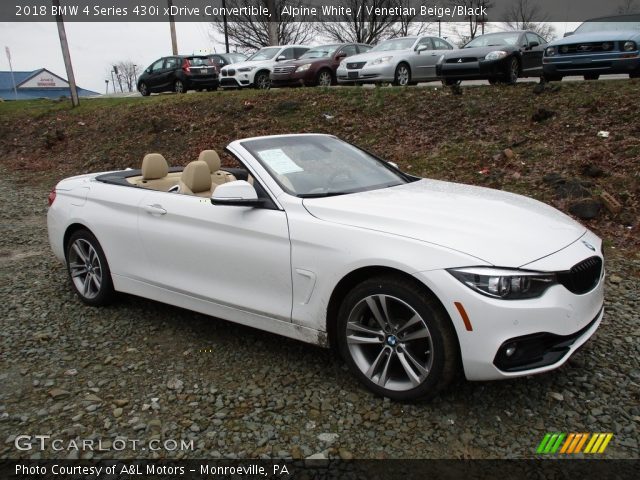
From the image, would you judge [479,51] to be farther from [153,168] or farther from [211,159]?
[153,168]

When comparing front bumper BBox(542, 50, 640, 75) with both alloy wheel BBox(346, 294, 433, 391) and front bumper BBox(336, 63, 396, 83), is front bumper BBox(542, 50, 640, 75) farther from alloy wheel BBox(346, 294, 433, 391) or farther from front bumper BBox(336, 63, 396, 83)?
alloy wheel BBox(346, 294, 433, 391)

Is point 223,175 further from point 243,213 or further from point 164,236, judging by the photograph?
point 243,213

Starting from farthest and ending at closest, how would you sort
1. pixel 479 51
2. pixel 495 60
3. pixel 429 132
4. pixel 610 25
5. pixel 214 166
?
pixel 479 51 < pixel 495 60 < pixel 610 25 < pixel 429 132 < pixel 214 166

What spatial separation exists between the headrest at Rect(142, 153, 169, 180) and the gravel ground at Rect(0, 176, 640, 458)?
4.31ft

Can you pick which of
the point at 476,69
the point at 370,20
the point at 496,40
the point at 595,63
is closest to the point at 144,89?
the point at 496,40

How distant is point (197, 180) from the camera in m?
4.31

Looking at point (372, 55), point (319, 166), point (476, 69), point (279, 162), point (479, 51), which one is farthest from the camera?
point (372, 55)

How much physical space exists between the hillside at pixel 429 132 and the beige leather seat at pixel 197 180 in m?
4.24

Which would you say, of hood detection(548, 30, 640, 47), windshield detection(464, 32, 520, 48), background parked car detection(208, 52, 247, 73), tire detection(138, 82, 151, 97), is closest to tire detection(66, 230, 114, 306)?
hood detection(548, 30, 640, 47)

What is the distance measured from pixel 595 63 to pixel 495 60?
2087mm

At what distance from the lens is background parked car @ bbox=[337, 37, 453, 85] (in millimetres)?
13570

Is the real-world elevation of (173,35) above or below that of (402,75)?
above

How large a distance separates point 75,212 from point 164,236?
1.28 metres

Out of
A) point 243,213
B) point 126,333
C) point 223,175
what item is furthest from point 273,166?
point 126,333
